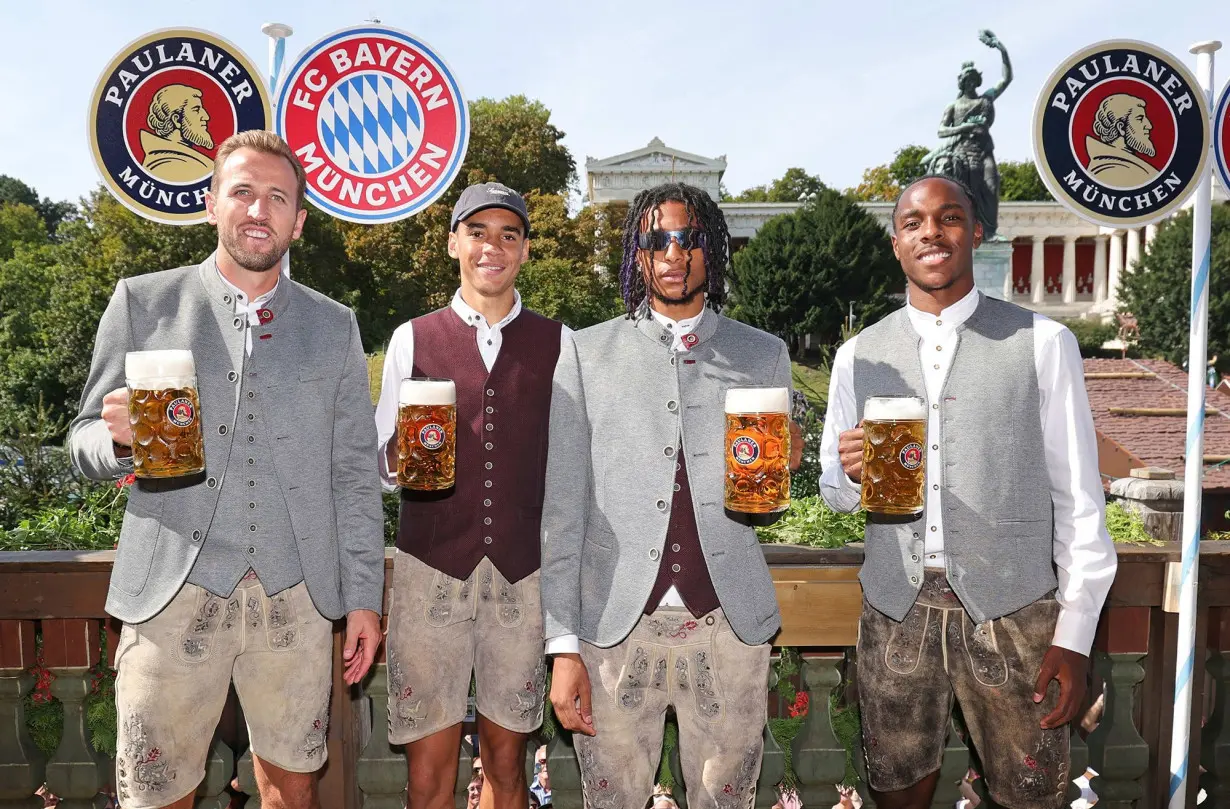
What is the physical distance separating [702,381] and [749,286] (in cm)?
3460

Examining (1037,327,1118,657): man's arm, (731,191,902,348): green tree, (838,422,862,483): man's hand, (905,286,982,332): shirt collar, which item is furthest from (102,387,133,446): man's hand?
(731,191,902,348): green tree

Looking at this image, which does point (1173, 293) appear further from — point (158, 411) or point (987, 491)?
point (158, 411)

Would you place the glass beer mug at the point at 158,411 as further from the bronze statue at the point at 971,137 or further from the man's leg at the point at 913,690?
the bronze statue at the point at 971,137

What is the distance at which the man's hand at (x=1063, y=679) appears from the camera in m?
2.15

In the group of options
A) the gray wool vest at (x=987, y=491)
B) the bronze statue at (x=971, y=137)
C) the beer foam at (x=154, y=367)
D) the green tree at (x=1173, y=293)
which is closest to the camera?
the beer foam at (x=154, y=367)

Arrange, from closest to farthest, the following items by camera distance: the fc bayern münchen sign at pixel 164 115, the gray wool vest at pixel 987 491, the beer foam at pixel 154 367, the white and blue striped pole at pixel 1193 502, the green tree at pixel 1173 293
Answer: the beer foam at pixel 154 367 → the gray wool vest at pixel 987 491 → the white and blue striped pole at pixel 1193 502 → the fc bayern münchen sign at pixel 164 115 → the green tree at pixel 1173 293

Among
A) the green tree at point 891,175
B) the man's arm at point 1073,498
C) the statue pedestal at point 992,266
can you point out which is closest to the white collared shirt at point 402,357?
the man's arm at point 1073,498

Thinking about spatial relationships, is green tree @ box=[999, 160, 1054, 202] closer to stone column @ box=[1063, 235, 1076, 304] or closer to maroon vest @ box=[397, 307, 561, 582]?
stone column @ box=[1063, 235, 1076, 304]

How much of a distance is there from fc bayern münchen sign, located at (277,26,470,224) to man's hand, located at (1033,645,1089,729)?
2419 mm

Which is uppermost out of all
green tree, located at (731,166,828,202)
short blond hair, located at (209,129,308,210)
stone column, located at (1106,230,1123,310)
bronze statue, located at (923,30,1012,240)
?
green tree, located at (731,166,828,202)

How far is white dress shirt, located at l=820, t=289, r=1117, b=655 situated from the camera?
2158mm

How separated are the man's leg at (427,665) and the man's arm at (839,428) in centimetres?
102

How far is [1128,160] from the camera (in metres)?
3.25

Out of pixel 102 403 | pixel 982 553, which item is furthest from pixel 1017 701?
pixel 102 403
